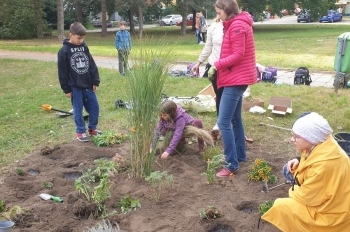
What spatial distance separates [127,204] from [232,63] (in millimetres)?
1725

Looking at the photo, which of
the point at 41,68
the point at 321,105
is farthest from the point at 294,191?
the point at 41,68

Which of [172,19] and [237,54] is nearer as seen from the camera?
[237,54]

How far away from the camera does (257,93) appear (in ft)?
29.2

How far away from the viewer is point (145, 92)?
13.8 ft

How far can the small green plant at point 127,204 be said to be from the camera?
13.0 ft

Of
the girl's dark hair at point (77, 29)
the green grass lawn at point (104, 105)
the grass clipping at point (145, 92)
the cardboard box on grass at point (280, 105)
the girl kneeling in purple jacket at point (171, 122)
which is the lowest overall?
the green grass lawn at point (104, 105)

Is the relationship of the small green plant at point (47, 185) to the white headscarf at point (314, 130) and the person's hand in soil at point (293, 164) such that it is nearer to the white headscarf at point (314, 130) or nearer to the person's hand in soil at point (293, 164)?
the person's hand in soil at point (293, 164)

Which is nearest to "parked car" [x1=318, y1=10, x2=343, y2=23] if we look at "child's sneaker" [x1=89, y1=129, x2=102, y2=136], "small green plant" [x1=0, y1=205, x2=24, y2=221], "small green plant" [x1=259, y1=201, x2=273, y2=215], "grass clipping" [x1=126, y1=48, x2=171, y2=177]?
"child's sneaker" [x1=89, y1=129, x2=102, y2=136]

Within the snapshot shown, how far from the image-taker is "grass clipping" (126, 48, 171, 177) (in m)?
4.20

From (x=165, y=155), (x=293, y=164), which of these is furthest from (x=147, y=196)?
(x=293, y=164)

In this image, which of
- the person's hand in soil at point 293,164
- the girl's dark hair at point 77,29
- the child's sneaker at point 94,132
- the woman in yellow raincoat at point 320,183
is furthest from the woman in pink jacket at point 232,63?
the child's sneaker at point 94,132

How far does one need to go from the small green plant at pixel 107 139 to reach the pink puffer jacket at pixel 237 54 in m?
2.11

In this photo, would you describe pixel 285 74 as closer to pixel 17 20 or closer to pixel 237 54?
pixel 237 54

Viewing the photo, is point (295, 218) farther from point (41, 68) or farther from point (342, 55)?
point (41, 68)
